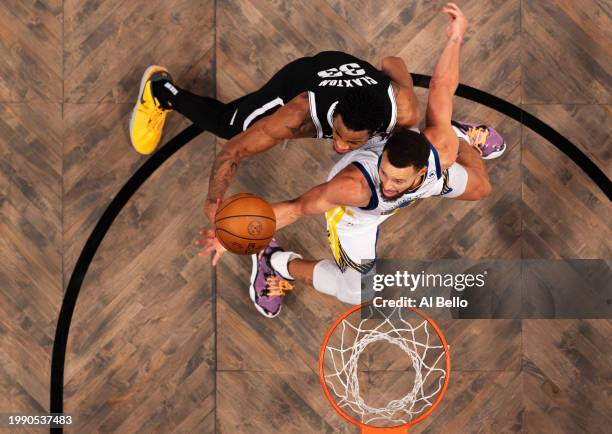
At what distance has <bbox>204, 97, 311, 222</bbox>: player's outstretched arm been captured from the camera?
8.81 ft

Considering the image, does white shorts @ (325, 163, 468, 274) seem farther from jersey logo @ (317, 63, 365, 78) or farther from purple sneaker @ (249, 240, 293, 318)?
jersey logo @ (317, 63, 365, 78)

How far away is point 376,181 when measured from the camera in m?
2.58

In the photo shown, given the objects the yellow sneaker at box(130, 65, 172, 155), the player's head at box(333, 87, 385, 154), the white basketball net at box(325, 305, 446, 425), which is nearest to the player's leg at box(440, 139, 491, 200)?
the player's head at box(333, 87, 385, 154)

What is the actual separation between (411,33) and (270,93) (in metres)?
1.07

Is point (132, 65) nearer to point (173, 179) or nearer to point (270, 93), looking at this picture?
point (173, 179)

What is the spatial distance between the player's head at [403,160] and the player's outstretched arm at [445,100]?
0.24m

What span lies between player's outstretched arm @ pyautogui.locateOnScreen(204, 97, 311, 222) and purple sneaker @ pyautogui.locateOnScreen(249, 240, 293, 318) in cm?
67

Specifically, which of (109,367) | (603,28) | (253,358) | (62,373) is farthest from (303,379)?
(603,28)

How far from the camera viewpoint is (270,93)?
2.97m

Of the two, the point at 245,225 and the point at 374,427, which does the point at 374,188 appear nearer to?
the point at 245,225

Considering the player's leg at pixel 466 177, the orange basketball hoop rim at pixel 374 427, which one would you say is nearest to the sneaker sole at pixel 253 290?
the orange basketball hoop rim at pixel 374 427

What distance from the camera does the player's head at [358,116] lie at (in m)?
2.39

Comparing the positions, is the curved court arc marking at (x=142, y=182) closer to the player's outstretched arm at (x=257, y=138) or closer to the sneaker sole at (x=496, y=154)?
the sneaker sole at (x=496, y=154)

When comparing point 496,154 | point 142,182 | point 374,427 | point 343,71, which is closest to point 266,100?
point 343,71
